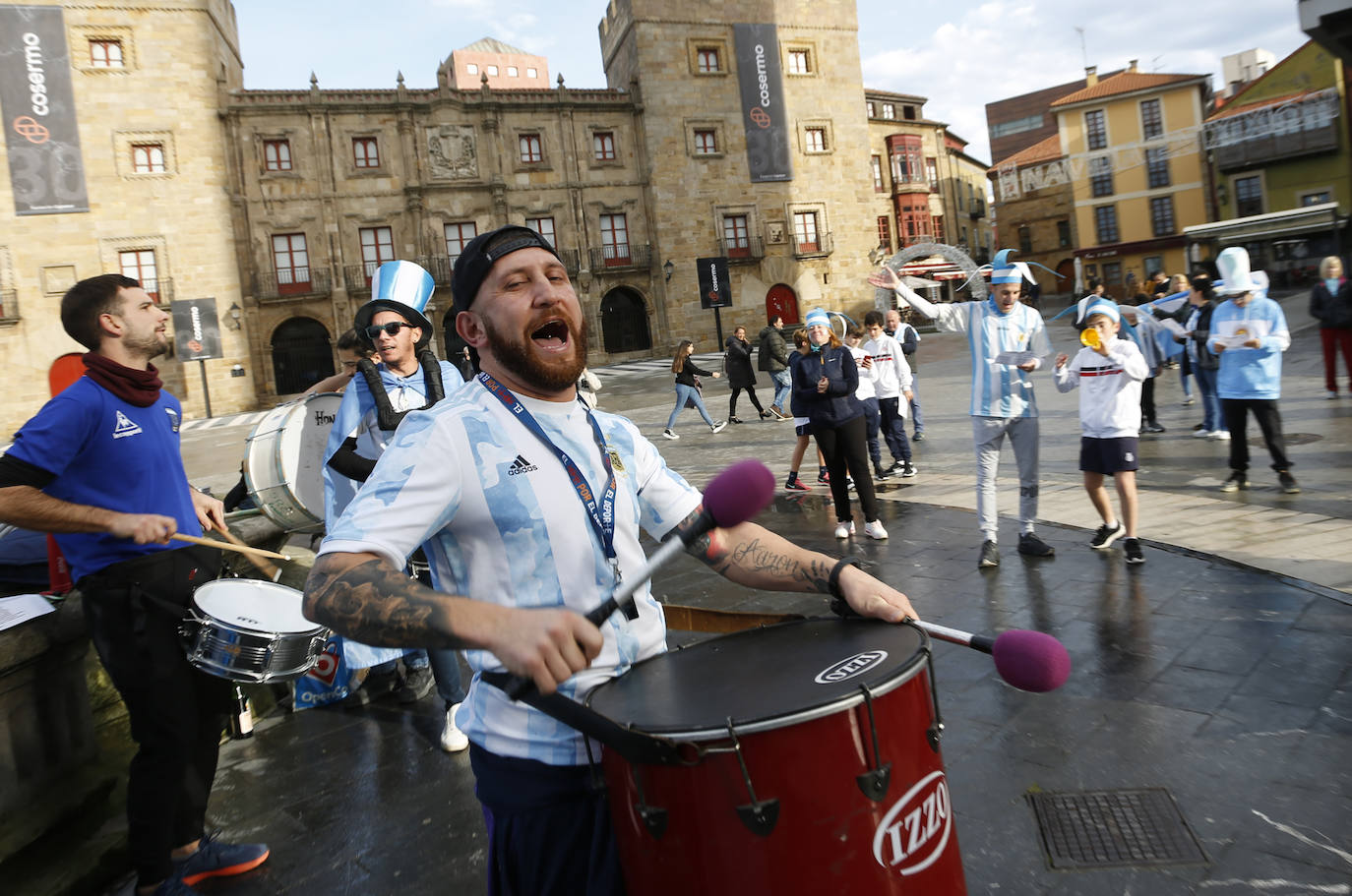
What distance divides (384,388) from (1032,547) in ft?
14.4

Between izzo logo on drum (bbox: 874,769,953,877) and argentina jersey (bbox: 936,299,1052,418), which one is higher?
argentina jersey (bbox: 936,299,1052,418)

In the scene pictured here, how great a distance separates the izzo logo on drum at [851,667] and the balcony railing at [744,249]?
121 feet

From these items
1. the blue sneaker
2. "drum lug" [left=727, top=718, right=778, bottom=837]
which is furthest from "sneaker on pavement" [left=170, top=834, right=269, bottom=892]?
"drum lug" [left=727, top=718, right=778, bottom=837]

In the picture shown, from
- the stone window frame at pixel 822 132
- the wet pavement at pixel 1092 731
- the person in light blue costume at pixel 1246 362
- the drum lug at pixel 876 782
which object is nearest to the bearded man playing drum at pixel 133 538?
the wet pavement at pixel 1092 731

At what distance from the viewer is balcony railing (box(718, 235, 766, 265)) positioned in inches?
1479

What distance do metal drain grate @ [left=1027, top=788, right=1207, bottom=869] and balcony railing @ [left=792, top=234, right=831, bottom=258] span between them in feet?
122

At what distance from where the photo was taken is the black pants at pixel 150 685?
281 centimetres

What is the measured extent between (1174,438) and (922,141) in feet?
150

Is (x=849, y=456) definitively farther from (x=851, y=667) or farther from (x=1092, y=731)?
(x=851, y=667)

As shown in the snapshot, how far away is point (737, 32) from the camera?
124 ft

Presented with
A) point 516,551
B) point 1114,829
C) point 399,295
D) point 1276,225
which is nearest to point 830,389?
point 399,295

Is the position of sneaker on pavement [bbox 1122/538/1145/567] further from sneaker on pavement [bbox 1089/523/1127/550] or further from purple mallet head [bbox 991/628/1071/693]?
purple mallet head [bbox 991/628/1071/693]

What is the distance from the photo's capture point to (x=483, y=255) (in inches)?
70.7

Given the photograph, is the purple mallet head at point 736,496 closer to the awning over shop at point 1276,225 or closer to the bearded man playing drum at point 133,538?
the bearded man playing drum at point 133,538
